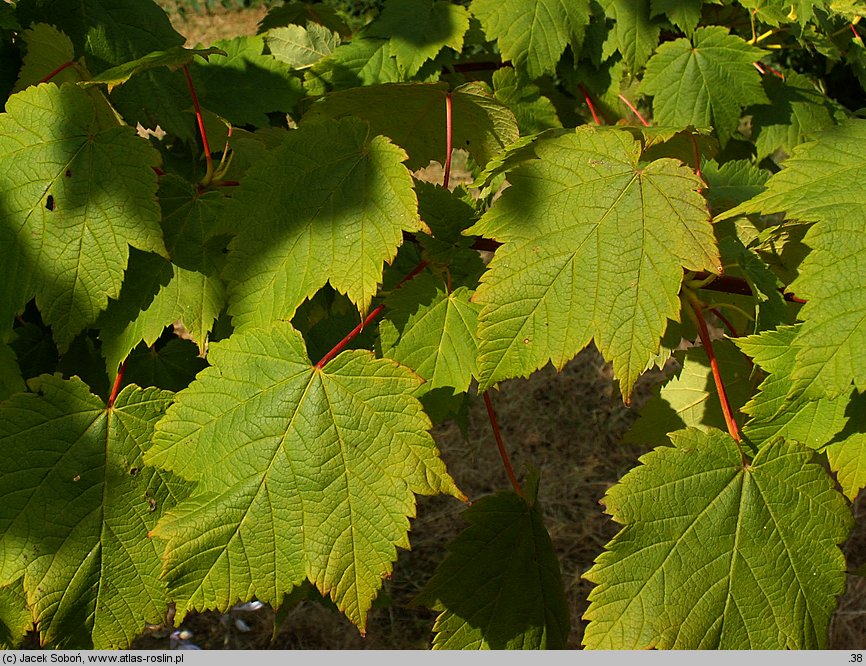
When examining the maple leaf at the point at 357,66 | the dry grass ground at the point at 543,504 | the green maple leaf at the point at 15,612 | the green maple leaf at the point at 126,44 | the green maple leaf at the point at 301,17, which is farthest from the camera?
the dry grass ground at the point at 543,504

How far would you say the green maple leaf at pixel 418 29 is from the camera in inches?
74.5

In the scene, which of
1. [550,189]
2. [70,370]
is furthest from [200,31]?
[550,189]

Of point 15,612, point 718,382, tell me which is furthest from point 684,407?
point 15,612

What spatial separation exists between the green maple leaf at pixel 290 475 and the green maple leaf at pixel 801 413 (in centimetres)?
45

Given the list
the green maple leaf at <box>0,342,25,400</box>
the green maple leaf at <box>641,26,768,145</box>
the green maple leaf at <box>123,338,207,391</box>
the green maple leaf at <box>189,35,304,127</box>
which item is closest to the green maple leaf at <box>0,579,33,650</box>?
the green maple leaf at <box>0,342,25,400</box>

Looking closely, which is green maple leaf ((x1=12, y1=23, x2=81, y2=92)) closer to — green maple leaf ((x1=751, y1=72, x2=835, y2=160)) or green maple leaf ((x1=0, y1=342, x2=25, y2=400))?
green maple leaf ((x1=0, y1=342, x2=25, y2=400))

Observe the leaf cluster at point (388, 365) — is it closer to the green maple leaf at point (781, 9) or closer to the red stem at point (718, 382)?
the red stem at point (718, 382)

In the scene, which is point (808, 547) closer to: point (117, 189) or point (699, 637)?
point (699, 637)

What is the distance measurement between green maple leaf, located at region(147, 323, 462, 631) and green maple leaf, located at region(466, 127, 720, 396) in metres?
0.16

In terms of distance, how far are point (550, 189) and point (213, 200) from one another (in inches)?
20.8

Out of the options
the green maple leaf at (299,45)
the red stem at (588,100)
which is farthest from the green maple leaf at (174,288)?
the red stem at (588,100)

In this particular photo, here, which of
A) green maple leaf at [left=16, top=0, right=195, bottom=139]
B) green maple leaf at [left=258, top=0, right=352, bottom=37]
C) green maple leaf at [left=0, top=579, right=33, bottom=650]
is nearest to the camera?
green maple leaf at [left=0, top=579, right=33, bottom=650]

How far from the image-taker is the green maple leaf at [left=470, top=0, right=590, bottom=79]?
1805 mm

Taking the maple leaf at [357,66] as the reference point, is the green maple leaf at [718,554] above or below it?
below
